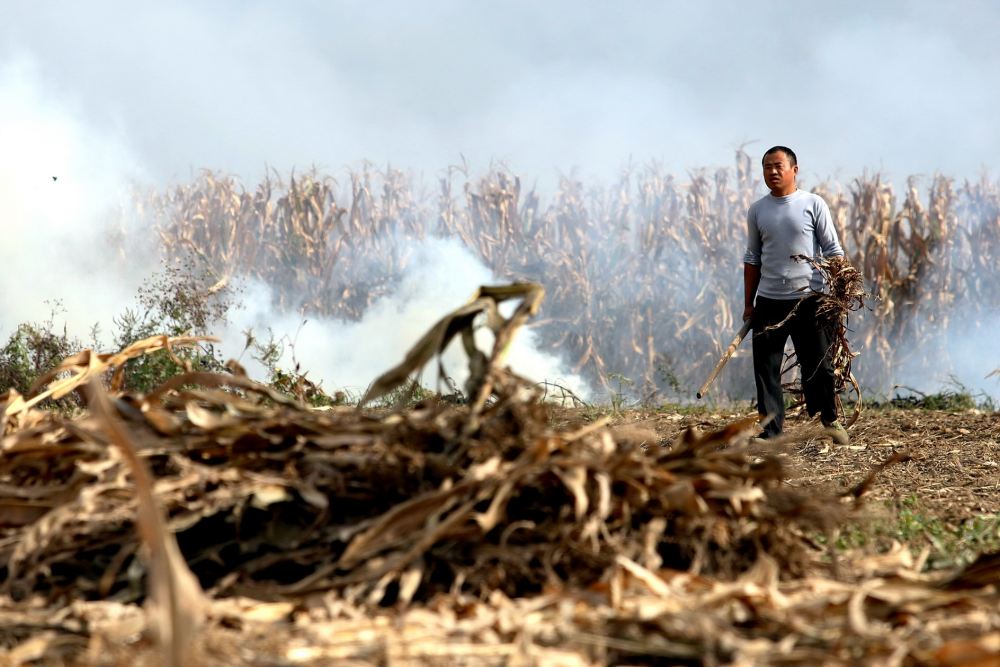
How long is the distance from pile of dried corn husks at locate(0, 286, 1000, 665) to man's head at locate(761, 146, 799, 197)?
441 centimetres

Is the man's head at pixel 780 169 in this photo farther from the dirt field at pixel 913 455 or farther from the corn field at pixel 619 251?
the corn field at pixel 619 251

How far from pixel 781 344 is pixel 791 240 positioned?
2.16 feet

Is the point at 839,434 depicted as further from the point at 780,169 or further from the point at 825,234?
the point at 780,169

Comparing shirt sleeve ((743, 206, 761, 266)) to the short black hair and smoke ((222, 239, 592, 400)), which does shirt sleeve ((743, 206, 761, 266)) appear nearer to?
the short black hair

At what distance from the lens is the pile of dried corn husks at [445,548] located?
6.24 feet

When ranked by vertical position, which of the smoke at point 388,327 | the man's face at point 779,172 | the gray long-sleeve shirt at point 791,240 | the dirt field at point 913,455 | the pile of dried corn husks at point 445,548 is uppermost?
the smoke at point 388,327

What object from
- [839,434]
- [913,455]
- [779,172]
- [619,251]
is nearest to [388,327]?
[619,251]

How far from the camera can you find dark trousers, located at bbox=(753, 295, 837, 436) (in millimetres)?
6699

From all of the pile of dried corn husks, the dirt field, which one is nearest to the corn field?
the dirt field

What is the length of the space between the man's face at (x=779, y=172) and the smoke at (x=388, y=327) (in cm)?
738

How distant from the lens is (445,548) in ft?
7.25

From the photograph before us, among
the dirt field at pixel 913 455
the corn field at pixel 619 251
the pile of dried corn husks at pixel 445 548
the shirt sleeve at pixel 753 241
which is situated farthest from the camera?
the corn field at pixel 619 251

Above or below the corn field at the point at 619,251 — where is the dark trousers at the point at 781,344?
below

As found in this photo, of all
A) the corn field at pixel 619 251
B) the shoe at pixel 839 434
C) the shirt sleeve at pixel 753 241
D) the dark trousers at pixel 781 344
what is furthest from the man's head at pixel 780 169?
the corn field at pixel 619 251
